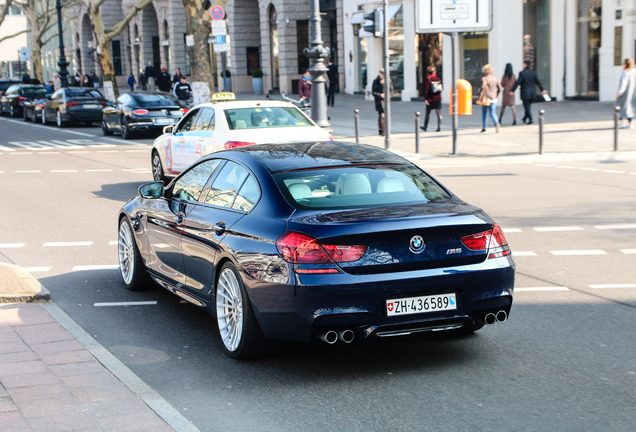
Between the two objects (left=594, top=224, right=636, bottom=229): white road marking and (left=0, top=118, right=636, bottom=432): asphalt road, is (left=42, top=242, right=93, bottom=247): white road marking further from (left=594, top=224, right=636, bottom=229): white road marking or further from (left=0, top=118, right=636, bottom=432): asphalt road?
(left=594, top=224, right=636, bottom=229): white road marking

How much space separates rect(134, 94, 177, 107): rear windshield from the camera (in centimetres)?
2848

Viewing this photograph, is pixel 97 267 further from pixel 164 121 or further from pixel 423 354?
pixel 164 121

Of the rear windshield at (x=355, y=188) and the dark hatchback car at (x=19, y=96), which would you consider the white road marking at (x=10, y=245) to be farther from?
the dark hatchback car at (x=19, y=96)

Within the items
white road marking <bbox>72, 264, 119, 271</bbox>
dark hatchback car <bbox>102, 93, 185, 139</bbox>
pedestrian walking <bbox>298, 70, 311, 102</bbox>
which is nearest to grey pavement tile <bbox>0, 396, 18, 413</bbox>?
white road marking <bbox>72, 264, 119, 271</bbox>

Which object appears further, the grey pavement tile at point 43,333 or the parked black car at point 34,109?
the parked black car at point 34,109

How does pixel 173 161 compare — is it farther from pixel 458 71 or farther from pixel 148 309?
pixel 458 71

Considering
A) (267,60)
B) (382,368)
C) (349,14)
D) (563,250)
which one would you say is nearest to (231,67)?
(267,60)

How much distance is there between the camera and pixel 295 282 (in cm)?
557

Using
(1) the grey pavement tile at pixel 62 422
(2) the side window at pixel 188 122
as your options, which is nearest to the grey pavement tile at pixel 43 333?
(1) the grey pavement tile at pixel 62 422

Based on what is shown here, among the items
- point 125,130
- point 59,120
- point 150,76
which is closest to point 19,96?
point 59,120

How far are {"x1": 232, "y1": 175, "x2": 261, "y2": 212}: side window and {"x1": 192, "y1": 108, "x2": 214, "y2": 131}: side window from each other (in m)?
8.05

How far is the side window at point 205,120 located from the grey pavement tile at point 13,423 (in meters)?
9.74

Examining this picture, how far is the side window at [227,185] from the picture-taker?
6.64 metres

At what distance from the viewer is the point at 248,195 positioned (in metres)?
6.40
